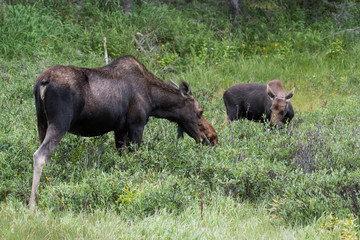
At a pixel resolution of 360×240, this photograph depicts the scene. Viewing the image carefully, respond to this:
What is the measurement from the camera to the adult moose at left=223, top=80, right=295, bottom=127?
34.8 ft

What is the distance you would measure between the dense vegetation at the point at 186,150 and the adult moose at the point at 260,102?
1.54 ft

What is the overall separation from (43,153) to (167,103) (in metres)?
2.58

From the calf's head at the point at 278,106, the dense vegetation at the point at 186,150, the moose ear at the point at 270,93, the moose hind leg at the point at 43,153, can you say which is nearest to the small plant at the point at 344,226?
the dense vegetation at the point at 186,150

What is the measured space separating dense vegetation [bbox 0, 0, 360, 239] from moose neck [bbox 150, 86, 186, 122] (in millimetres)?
435

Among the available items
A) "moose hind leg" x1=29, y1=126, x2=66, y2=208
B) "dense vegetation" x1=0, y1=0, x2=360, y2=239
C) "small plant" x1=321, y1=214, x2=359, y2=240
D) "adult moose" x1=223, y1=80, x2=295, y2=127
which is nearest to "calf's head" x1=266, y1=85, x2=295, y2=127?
"adult moose" x1=223, y1=80, x2=295, y2=127

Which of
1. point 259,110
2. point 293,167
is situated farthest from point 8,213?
point 259,110

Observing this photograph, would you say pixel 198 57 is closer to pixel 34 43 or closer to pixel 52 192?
pixel 34 43

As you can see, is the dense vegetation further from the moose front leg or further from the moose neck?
the moose neck

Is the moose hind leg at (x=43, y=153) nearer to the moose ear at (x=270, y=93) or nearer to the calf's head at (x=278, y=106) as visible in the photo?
the calf's head at (x=278, y=106)

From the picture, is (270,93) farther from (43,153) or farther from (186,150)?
(43,153)

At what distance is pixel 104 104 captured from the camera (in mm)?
7414

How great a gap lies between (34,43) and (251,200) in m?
10.1

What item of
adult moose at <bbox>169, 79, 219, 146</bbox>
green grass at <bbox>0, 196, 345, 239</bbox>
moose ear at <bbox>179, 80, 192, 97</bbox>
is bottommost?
adult moose at <bbox>169, 79, 219, 146</bbox>

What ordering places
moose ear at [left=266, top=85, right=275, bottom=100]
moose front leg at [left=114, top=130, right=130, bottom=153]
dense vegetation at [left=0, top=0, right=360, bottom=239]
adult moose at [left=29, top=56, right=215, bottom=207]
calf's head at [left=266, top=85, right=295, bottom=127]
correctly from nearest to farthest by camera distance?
dense vegetation at [left=0, top=0, right=360, bottom=239]
adult moose at [left=29, top=56, right=215, bottom=207]
moose front leg at [left=114, top=130, right=130, bottom=153]
calf's head at [left=266, top=85, right=295, bottom=127]
moose ear at [left=266, top=85, right=275, bottom=100]
